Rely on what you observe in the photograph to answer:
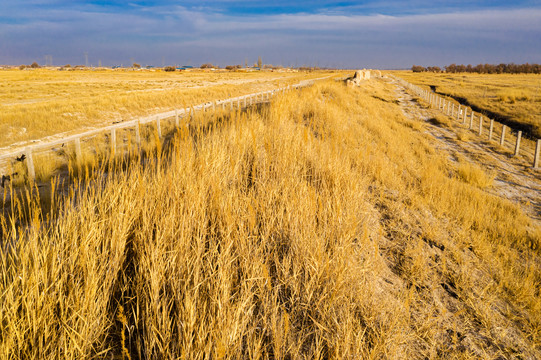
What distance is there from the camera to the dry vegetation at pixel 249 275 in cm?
186

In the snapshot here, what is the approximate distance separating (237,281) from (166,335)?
2.23 ft

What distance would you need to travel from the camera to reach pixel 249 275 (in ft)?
7.67

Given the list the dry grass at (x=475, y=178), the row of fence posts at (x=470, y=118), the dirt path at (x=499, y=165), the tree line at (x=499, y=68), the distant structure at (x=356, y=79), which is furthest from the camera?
the tree line at (x=499, y=68)

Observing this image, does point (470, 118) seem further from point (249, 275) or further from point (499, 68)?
point (499, 68)

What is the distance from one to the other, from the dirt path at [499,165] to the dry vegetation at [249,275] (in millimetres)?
4698

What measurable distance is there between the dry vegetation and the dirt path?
4698 mm

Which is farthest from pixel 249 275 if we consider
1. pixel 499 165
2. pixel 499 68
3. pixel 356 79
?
pixel 499 68

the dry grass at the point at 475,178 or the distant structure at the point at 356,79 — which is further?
the distant structure at the point at 356,79

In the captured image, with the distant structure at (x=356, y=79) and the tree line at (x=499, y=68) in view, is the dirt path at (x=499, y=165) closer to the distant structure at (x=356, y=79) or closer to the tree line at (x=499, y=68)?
the distant structure at (x=356, y=79)

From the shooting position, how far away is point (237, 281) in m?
2.38

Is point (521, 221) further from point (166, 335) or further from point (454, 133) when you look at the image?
point (454, 133)

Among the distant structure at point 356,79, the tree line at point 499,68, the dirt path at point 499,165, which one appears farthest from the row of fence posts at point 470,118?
the tree line at point 499,68

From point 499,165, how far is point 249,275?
1333cm

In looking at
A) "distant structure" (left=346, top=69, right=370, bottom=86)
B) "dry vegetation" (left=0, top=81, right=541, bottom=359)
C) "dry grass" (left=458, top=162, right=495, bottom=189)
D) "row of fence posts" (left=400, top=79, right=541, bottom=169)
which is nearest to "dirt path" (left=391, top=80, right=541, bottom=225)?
"dry grass" (left=458, top=162, right=495, bottom=189)
